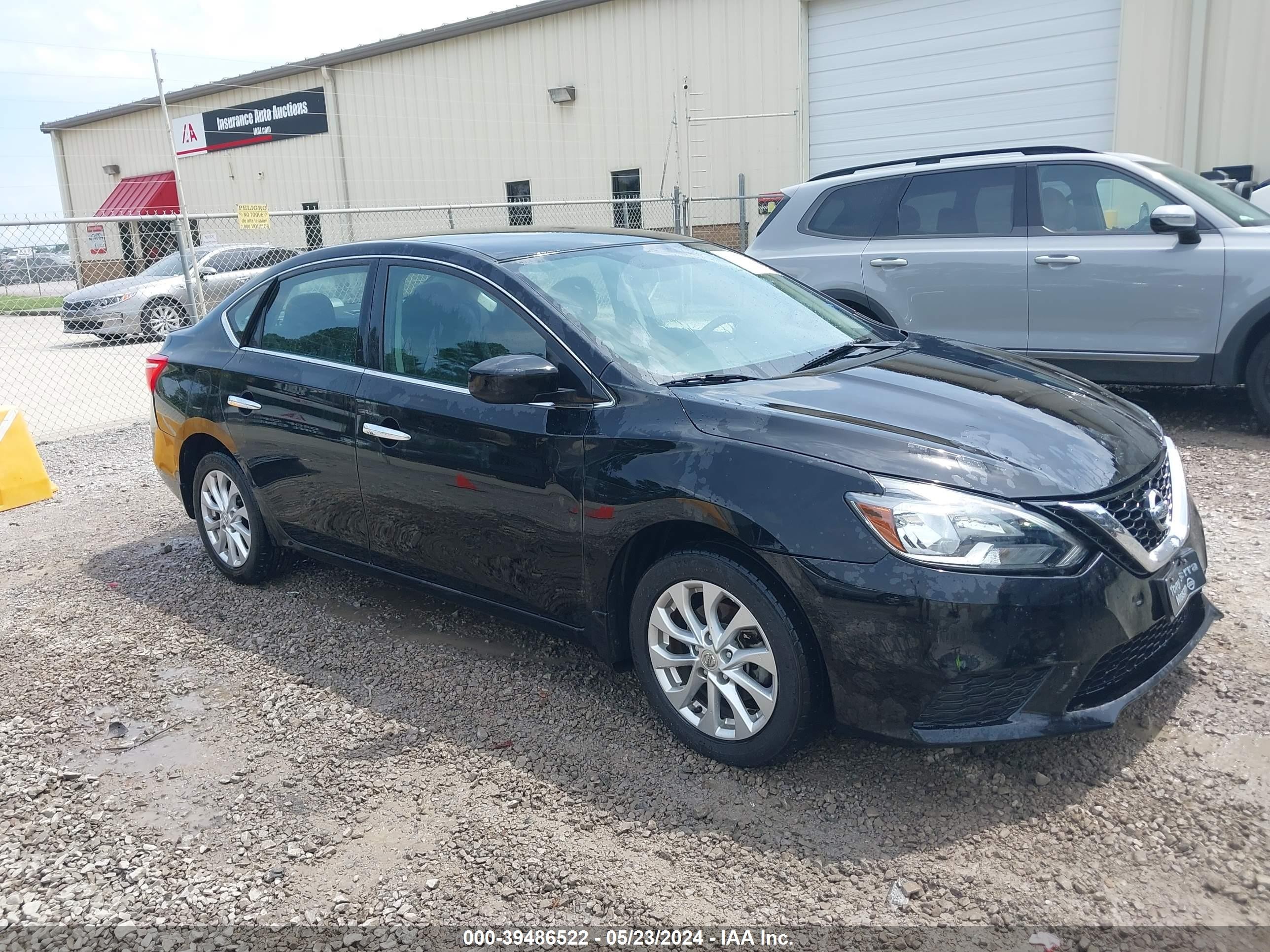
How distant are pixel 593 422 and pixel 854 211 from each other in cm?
502

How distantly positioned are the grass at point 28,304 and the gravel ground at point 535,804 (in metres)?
18.0

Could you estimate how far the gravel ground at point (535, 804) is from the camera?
2.57 m

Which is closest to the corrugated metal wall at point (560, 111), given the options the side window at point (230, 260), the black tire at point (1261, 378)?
the side window at point (230, 260)

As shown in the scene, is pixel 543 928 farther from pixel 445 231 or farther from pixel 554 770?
pixel 445 231

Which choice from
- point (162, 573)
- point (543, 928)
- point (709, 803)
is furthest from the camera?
point (162, 573)

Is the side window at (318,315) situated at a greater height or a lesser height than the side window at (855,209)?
lesser

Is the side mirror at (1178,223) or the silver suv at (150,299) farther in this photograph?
the silver suv at (150,299)

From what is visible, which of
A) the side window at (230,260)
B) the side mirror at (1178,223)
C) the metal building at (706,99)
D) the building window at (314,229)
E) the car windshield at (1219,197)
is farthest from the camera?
the building window at (314,229)

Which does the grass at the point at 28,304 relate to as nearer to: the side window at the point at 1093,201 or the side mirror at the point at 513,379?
the side window at the point at 1093,201

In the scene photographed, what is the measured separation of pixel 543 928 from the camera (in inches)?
99.5

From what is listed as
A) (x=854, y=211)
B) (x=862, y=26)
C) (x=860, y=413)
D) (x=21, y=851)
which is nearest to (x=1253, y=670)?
(x=860, y=413)

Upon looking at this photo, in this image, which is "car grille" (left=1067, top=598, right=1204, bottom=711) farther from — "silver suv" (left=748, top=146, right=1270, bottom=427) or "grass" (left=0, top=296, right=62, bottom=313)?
"grass" (left=0, top=296, right=62, bottom=313)

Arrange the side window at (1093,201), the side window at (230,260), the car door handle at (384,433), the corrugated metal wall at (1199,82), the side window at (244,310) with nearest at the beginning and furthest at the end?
the car door handle at (384,433), the side window at (244,310), the side window at (1093,201), the corrugated metal wall at (1199,82), the side window at (230,260)

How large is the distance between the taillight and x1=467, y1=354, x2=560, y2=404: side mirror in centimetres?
266
